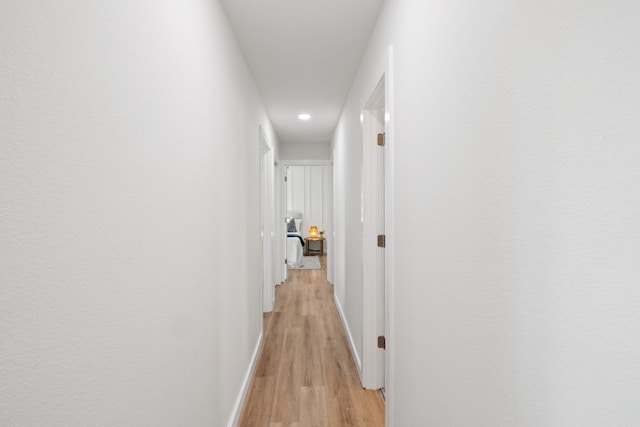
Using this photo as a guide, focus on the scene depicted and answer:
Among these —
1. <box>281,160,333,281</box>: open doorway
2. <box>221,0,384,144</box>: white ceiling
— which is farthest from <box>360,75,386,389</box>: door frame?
<box>281,160,333,281</box>: open doorway

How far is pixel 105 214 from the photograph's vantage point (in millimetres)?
806

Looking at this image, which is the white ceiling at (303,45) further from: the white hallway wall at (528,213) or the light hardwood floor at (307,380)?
the light hardwood floor at (307,380)

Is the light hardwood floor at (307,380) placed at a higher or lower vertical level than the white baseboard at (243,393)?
lower

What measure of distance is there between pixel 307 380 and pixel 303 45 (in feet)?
8.26

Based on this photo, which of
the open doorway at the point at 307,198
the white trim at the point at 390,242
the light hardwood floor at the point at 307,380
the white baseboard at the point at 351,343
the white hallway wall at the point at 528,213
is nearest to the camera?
the white hallway wall at the point at 528,213

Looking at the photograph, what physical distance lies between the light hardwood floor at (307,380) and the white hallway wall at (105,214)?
0.86 meters

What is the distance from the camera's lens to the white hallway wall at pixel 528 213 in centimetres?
52

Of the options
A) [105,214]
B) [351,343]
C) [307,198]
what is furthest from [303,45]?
[307,198]

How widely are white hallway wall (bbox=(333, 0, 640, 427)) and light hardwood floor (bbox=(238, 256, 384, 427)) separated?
1.18 metres

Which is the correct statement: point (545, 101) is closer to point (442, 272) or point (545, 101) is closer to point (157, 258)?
point (442, 272)

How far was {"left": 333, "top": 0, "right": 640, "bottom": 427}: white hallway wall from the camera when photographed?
1.72ft

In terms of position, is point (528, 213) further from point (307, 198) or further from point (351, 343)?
point (307, 198)

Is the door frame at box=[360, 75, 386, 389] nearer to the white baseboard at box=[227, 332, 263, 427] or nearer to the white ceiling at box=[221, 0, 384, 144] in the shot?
the white ceiling at box=[221, 0, 384, 144]

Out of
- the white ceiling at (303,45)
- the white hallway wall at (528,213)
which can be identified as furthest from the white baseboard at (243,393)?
the white ceiling at (303,45)
